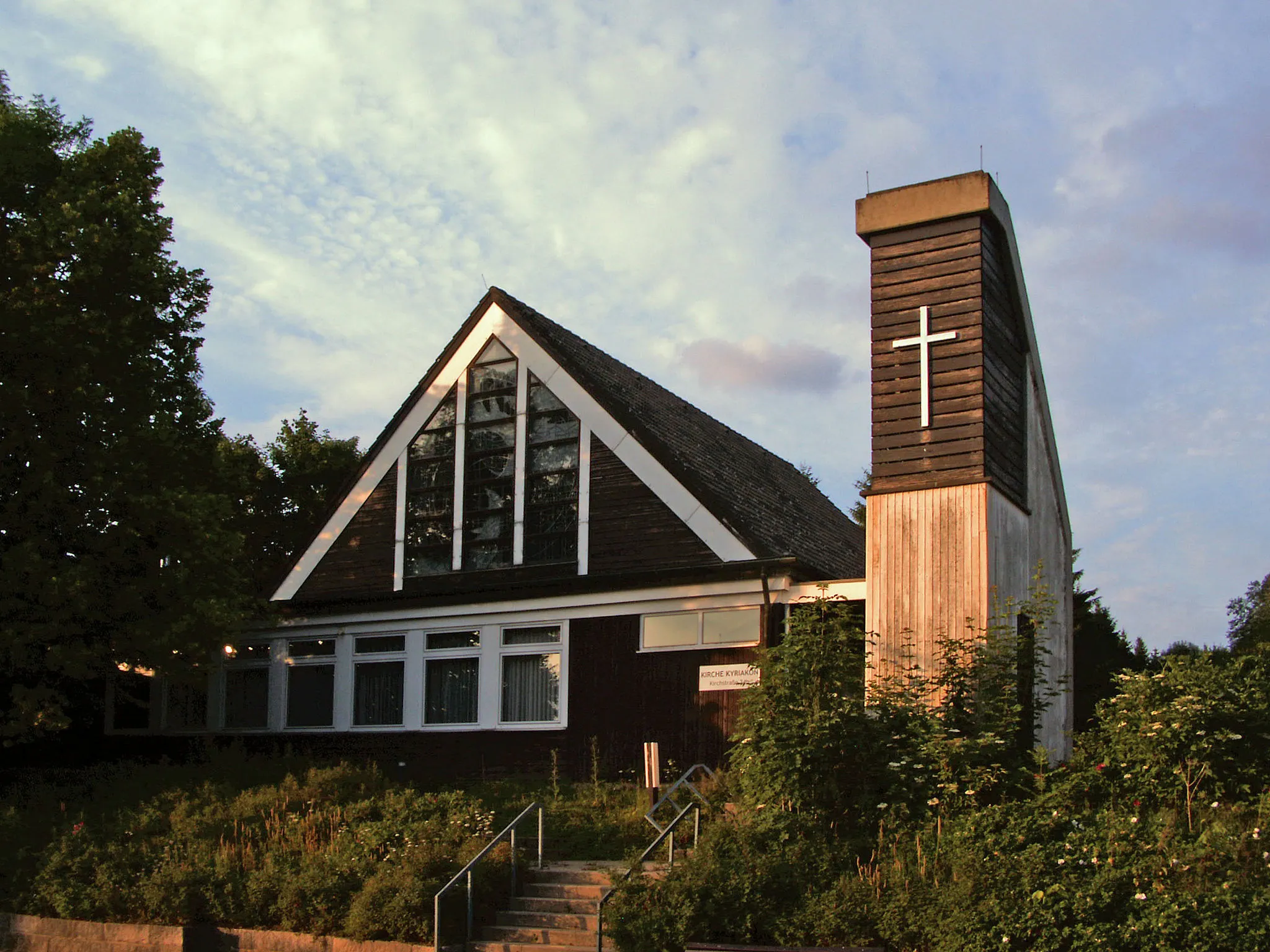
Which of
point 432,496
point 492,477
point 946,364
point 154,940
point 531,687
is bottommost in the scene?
point 154,940

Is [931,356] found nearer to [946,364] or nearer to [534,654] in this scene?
[946,364]

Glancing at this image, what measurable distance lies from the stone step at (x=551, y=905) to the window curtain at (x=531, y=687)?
6.57 metres

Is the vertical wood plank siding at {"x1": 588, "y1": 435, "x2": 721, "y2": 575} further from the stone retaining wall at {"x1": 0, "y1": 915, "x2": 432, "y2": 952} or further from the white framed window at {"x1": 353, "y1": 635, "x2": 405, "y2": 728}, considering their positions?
the stone retaining wall at {"x1": 0, "y1": 915, "x2": 432, "y2": 952}

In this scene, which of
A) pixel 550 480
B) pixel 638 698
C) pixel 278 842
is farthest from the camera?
pixel 550 480

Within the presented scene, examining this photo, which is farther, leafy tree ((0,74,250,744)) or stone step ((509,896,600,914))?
leafy tree ((0,74,250,744))

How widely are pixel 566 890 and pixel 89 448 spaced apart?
36.3ft

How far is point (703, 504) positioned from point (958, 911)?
382 inches

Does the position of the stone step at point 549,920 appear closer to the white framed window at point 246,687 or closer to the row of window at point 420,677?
the row of window at point 420,677

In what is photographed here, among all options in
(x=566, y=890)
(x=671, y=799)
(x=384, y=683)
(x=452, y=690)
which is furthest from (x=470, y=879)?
(x=384, y=683)

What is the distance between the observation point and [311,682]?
79.8ft

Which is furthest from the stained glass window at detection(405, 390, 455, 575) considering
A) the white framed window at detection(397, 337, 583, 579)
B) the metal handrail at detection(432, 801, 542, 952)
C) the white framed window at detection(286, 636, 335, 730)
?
the metal handrail at detection(432, 801, 542, 952)

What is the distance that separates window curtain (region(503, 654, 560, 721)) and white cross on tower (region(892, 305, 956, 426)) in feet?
22.7

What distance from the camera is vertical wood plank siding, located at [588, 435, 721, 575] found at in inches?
824

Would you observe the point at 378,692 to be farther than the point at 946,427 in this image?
Yes
